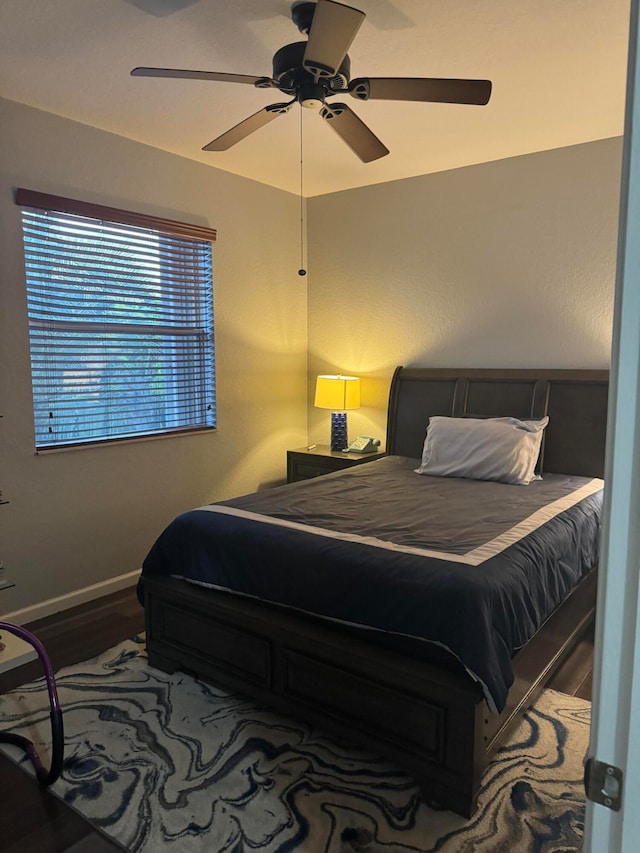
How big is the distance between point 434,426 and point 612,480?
3080mm

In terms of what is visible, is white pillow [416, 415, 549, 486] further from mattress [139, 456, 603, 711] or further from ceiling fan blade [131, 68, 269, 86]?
ceiling fan blade [131, 68, 269, 86]

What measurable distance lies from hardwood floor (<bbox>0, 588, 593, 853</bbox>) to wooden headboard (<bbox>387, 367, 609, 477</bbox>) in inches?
42.8

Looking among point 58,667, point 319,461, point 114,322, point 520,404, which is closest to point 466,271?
point 520,404

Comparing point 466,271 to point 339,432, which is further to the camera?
point 339,432

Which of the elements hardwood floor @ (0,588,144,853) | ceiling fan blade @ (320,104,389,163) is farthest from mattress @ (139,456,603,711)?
ceiling fan blade @ (320,104,389,163)

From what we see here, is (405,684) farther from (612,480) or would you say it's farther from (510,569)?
(612,480)

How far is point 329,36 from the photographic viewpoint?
1.77m

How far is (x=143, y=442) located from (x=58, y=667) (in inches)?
55.6

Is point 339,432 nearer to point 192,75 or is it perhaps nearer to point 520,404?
point 520,404

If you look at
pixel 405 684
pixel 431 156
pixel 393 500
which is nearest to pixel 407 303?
pixel 431 156

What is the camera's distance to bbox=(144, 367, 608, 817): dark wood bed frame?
1768 mm

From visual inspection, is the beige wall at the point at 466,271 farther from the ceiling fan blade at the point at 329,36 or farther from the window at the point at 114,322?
the ceiling fan blade at the point at 329,36

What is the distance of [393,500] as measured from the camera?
282cm

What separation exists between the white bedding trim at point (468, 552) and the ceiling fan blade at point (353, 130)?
167 cm
